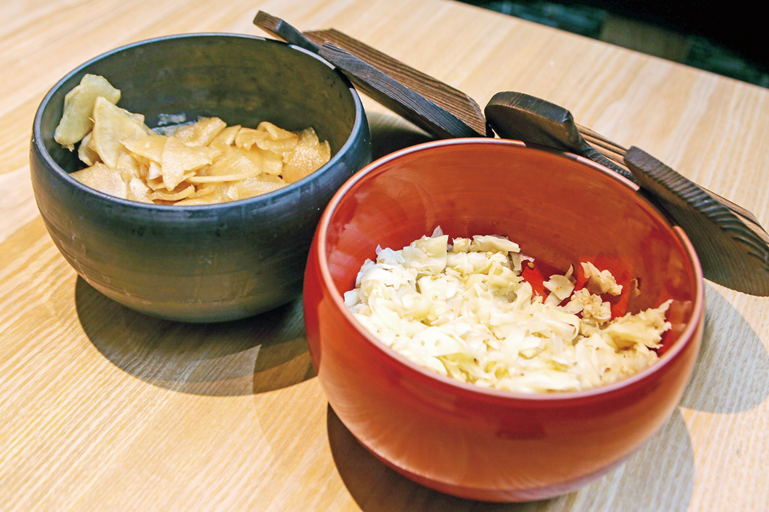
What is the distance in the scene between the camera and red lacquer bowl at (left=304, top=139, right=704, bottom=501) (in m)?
0.45

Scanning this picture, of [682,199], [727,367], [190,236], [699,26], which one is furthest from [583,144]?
[699,26]

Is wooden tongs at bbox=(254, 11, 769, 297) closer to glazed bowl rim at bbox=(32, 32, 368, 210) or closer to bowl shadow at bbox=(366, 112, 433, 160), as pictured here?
glazed bowl rim at bbox=(32, 32, 368, 210)

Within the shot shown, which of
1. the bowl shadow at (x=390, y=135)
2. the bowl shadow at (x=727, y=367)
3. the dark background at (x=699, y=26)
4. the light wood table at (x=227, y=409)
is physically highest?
the bowl shadow at (x=390, y=135)

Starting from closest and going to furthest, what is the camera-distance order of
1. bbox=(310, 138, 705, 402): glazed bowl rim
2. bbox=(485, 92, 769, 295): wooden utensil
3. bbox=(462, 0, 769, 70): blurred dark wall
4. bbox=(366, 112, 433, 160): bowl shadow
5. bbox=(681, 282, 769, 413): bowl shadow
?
bbox=(310, 138, 705, 402): glazed bowl rim, bbox=(485, 92, 769, 295): wooden utensil, bbox=(681, 282, 769, 413): bowl shadow, bbox=(366, 112, 433, 160): bowl shadow, bbox=(462, 0, 769, 70): blurred dark wall

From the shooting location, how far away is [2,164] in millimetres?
996

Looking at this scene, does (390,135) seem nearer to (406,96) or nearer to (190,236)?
(406,96)

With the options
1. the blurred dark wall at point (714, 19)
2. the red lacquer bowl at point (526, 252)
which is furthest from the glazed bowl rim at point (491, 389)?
the blurred dark wall at point (714, 19)

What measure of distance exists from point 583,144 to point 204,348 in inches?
20.0

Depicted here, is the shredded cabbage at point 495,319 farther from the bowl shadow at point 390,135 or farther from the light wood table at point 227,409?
the bowl shadow at point 390,135

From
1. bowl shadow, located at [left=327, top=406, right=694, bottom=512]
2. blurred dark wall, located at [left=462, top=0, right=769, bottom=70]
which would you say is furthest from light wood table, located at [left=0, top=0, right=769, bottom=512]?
blurred dark wall, located at [left=462, top=0, right=769, bottom=70]

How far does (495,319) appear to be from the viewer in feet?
2.10

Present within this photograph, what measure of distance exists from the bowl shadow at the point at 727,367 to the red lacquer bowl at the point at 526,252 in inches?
5.4

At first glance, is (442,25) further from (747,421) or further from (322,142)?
(747,421)

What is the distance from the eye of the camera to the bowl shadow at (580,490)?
583 mm
